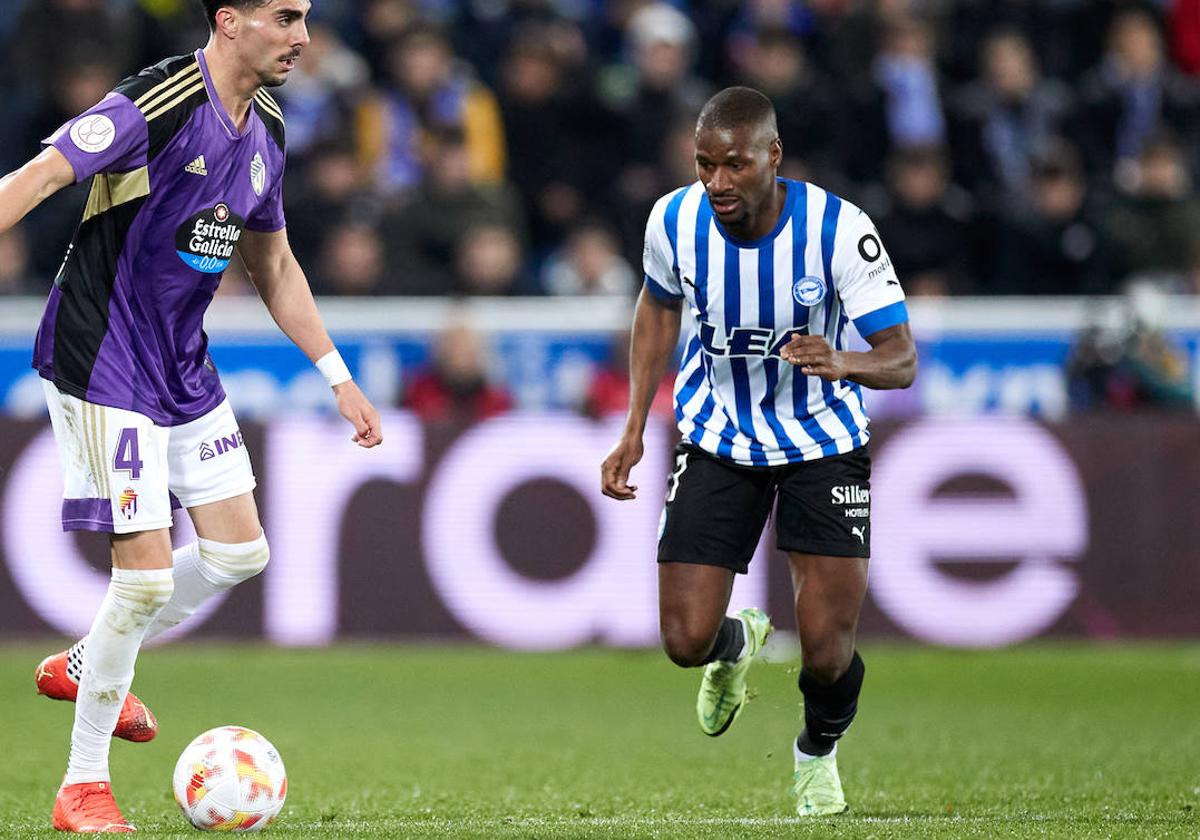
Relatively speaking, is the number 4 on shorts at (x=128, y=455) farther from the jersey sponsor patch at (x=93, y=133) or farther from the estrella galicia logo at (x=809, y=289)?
the estrella galicia logo at (x=809, y=289)

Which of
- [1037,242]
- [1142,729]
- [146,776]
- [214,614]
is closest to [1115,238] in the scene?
[1037,242]

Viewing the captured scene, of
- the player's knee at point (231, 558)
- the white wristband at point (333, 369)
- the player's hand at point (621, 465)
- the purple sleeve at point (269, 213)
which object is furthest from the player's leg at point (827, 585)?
the purple sleeve at point (269, 213)

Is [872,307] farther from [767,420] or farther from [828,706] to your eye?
[828,706]

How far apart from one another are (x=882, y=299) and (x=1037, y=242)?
7.34 metres

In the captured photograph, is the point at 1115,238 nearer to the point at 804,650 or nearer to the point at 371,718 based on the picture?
the point at 371,718

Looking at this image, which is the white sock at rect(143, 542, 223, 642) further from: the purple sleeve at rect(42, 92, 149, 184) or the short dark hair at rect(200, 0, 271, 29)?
the short dark hair at rect(200, 0, 271, 29)

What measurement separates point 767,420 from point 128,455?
200cm

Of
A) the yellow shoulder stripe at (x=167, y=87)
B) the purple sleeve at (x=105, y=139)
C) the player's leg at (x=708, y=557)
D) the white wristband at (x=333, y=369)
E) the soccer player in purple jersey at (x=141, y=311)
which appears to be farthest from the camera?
the player's leg at (x=708, y=557)

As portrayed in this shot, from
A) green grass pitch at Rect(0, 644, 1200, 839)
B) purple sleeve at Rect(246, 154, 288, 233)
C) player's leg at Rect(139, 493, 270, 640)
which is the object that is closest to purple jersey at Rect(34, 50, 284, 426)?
purple sleeve at Rect(246, 154, 288, 233)

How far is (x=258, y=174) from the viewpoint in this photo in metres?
5.77

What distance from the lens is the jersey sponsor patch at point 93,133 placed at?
17.2 feet

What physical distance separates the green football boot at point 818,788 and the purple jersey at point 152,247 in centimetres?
233

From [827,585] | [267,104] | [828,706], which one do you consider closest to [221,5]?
[267,104]

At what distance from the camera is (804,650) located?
617 cm
